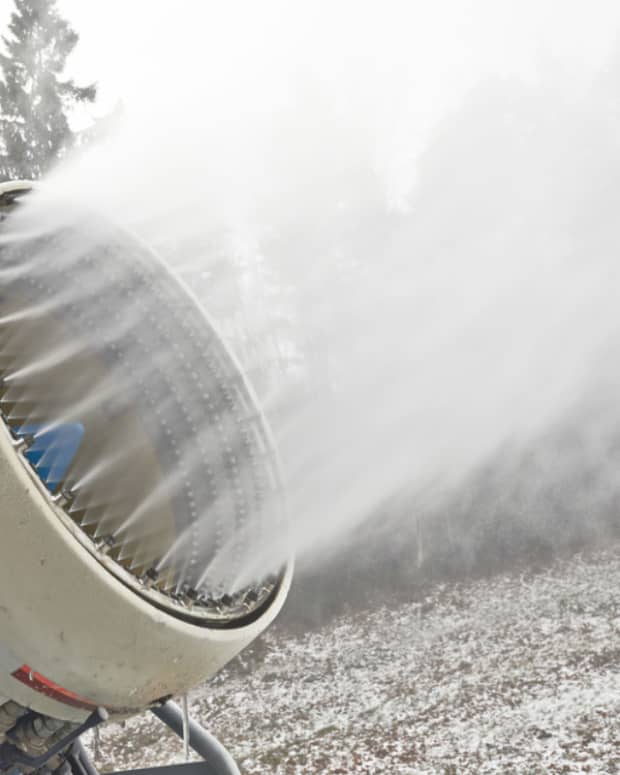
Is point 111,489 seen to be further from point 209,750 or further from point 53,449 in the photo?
point 209,750

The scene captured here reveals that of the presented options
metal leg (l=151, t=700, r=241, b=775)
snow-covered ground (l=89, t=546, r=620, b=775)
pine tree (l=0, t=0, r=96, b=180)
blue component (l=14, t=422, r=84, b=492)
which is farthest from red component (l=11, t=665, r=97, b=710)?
pine tree (l=0, t=0, r=96, b=180)

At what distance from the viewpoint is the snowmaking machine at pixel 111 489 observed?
1.10 meters

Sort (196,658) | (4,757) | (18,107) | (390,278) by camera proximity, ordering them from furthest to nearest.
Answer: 1. (390,278)
2. (18,107)
3. (4,757)
4. (196,658)

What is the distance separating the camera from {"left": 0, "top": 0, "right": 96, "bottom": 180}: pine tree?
10.3 m

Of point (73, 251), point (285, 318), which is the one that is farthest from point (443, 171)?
point (73, 251)

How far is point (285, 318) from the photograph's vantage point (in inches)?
642

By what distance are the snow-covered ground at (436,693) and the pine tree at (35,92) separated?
7.90 meters

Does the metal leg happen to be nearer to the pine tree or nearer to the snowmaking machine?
the snowmaking machine

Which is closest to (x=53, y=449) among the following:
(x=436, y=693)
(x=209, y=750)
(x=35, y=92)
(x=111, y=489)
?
(x=111, y=489)

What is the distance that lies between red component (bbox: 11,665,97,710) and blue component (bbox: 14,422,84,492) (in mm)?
311

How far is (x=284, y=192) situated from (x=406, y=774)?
42.3 ft

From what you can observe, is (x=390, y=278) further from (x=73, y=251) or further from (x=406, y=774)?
(x=73, y=251)

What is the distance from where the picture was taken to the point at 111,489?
152cm

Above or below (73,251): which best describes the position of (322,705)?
below
